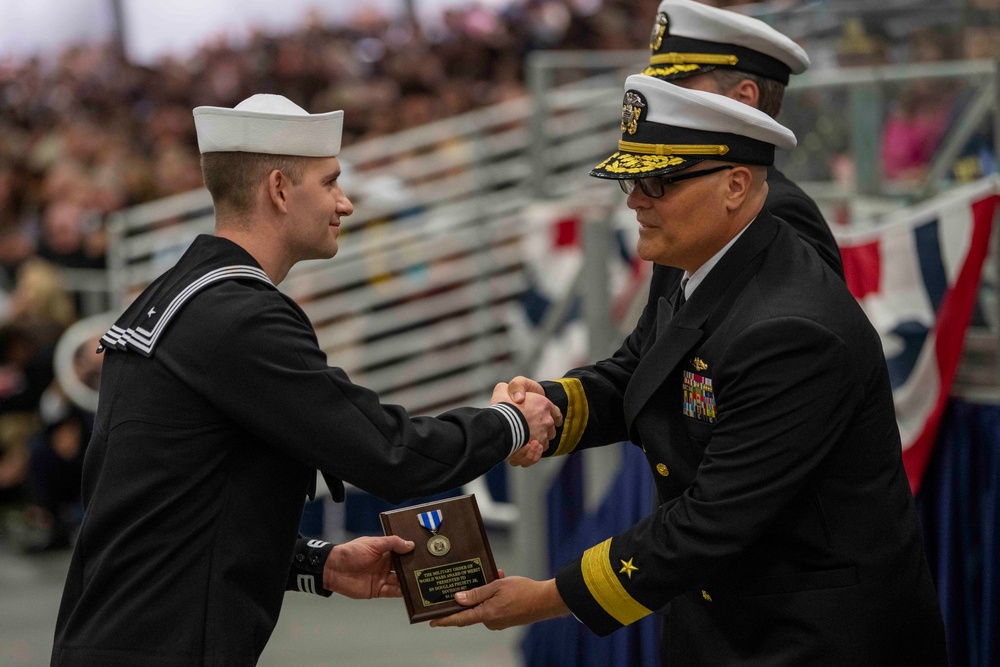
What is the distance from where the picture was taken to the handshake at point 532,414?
2557mm

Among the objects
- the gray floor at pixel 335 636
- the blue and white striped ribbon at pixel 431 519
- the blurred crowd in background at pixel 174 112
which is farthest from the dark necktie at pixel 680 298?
the gray floor at pixel 335 636

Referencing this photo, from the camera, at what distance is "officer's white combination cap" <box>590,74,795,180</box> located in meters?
2.15

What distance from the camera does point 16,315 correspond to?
24.4 feet

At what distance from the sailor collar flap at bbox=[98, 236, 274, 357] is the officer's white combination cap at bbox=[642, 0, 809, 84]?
115cm

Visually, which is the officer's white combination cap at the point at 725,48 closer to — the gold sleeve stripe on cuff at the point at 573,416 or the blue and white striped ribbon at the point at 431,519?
the gold sleeve stripe on cuff at the point at 573,416

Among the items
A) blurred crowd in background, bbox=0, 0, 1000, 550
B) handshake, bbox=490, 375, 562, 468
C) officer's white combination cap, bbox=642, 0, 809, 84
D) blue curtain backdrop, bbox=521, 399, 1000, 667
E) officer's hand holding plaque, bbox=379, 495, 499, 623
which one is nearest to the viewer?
officer's hand holding plaque, bbox=379, 495, 499, 623

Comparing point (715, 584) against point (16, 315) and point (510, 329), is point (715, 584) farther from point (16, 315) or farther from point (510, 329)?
point (16, 315)

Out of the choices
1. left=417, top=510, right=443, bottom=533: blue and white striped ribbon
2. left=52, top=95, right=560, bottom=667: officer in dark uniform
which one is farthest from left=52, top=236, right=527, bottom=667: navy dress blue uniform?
left=417, top=510, right=443, bottom=533: blue and white striped ribbon

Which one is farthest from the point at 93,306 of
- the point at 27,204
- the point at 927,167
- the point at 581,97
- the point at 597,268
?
the point at 927,167

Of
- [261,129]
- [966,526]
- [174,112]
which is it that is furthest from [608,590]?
[174,112]

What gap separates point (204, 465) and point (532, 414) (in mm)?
685

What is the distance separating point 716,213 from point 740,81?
902 millimetres

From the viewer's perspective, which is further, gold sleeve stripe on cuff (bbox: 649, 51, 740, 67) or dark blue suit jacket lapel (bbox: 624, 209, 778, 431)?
gold sleeve stripe on cuff (bbox: 649, 51, 740, 67)

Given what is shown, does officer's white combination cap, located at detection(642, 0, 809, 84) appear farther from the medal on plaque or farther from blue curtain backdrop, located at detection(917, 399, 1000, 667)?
the medal on plaque
